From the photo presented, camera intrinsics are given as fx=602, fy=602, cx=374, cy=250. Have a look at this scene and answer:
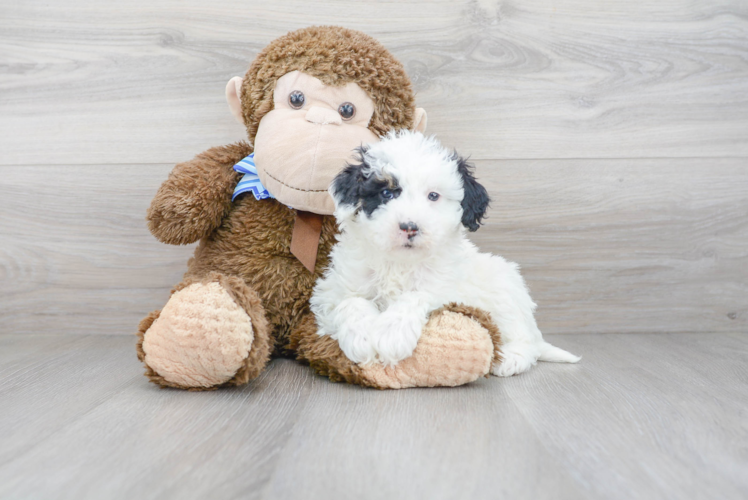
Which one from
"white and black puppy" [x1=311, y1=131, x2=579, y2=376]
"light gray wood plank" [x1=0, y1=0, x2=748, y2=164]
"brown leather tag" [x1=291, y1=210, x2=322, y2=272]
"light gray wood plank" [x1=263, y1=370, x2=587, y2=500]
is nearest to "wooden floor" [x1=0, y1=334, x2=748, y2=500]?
"light gray wood plank" [x1=263, y1=370, x2=587, y2=500]

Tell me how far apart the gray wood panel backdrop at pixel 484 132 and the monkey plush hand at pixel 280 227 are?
12.8 inches

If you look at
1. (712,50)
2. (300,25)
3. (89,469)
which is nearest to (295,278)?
(89,469)

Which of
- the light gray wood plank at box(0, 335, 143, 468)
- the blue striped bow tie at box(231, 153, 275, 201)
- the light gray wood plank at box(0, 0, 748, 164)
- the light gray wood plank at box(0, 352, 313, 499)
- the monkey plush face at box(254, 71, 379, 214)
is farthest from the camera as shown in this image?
the light gray wood plank at box(0, 0, 748, 164)

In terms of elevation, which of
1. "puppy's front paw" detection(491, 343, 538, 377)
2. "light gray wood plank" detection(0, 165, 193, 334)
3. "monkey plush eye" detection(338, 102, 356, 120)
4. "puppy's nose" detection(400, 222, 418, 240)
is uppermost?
"monkey plush eye" detection(338, 102, 356, 120)

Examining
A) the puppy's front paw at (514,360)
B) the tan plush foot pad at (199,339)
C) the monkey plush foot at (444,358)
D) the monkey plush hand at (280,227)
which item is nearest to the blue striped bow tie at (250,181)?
the monkey plush hand at (280,227)

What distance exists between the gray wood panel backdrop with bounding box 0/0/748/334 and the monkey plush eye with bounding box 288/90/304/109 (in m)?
0.43

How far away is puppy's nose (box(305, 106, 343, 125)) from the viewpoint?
1094 mm

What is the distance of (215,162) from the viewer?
123cm

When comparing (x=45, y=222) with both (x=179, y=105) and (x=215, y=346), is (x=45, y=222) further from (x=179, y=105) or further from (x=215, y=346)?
(x=215, y=346)

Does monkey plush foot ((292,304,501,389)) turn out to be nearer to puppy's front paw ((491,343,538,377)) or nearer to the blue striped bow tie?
puppy's front paw ((491,343,538,377))

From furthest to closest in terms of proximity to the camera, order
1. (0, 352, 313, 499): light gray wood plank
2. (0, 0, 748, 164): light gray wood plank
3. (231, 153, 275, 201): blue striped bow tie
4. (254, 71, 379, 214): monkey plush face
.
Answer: (0, 0, 748, 164): light gray wood plank
(231, 153, 275, 201): blue striped bow tie
(254, 71, 379, 214): monkey plush face
(0, 352, 313, 499): light gray wood plank

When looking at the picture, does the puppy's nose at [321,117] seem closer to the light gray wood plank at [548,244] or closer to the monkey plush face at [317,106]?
the monkey plush face at [317,106]

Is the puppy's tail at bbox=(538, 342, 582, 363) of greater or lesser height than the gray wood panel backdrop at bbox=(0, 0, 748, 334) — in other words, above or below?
below

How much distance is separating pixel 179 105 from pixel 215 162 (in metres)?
0.37
